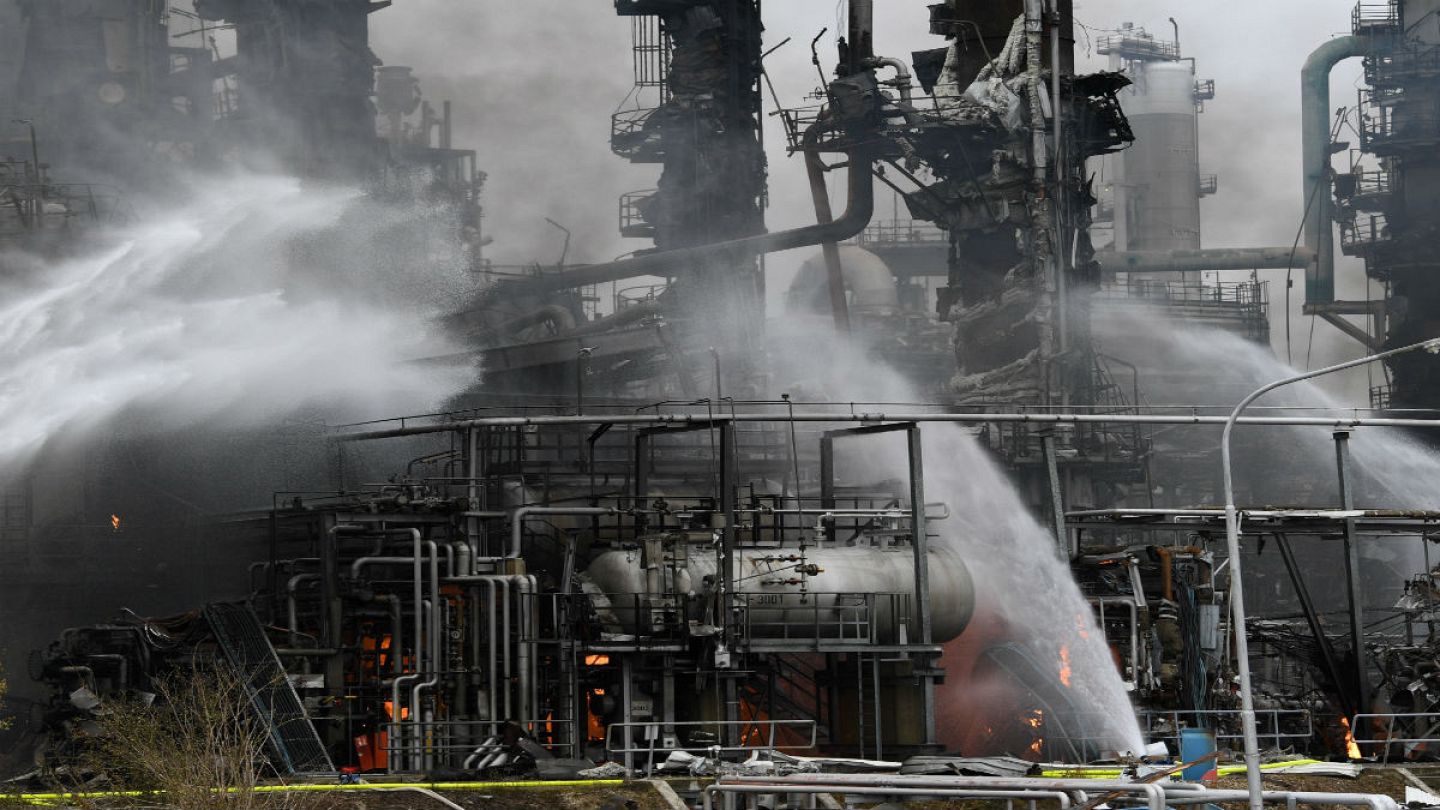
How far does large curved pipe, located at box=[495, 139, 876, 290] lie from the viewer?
6588 cm

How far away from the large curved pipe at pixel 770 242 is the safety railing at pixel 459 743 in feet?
98.7

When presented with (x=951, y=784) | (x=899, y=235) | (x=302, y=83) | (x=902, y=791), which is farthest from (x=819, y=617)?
(x=899, y=235)

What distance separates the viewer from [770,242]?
67188 millimetres

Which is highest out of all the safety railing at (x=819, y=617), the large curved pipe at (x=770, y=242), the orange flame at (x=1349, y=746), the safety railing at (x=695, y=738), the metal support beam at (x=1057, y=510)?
the large curved pipe at (x=770, y=242)

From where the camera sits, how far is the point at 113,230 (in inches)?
2217

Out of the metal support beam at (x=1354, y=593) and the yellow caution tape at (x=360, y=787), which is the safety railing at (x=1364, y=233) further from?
the yellow caution tape at (x=360, y=787)

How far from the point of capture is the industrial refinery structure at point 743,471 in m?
39.6

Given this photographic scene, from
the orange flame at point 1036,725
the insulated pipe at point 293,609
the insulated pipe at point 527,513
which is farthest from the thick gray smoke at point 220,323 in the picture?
the orange flame at point 1036,725

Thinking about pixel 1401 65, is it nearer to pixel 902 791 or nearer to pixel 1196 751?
pixel 1196 751

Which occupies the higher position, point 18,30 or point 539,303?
point 18,30

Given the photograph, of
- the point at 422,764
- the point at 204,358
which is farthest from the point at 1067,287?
the point at 422,764

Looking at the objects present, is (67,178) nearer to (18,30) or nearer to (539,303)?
(18,30)

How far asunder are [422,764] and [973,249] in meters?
32.8

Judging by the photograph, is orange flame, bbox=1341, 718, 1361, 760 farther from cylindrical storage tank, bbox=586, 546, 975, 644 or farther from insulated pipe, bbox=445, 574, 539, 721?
insulated pipe, bbox=445, 574, 539, 721
